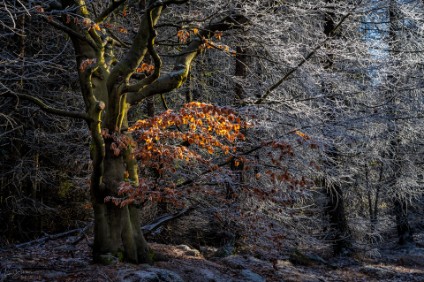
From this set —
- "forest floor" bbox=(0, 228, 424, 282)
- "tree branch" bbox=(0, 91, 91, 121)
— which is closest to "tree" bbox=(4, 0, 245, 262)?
"tree branch" bbox=(0, 91, 91, 121)

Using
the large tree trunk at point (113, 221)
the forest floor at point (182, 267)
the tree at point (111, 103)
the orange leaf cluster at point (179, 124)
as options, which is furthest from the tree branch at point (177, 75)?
the forest floor at point (182, 267)

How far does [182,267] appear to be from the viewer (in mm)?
7543

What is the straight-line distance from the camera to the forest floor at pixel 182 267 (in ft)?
20.3

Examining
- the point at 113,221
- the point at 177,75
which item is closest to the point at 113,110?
the point at 177,75

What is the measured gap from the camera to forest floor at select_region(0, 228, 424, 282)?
20.3 ft

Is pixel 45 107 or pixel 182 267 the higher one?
pixel 45 107

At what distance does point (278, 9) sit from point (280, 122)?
105 inches

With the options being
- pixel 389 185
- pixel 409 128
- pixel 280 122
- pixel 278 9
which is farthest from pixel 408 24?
pixel 280 122

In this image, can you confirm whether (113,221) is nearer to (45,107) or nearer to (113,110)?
(113,110)

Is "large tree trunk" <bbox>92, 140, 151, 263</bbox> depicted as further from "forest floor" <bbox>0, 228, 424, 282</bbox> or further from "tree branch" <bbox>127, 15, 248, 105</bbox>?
"tree branch" <bbox>127, 15, 248, 105</bbox>

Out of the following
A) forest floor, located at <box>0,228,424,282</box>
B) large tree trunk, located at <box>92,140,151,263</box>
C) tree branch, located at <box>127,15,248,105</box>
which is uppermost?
tree branch, located at <box>127,15,248,105</box>

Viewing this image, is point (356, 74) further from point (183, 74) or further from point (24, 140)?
point (24, 140)

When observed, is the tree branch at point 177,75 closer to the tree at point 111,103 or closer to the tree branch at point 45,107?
the tree at point 111,103

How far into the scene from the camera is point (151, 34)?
620 cm
